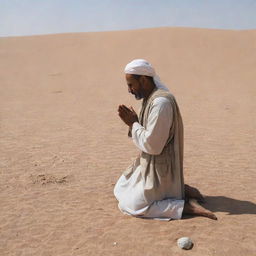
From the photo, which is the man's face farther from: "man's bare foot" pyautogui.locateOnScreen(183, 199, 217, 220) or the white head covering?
"man's bare foot" pyautogui.locateOnScreen(183, 199, 217, 220)

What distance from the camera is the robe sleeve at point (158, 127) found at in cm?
414

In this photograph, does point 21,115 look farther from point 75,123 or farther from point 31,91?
point 31,91

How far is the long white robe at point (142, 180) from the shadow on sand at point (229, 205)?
1.88ft

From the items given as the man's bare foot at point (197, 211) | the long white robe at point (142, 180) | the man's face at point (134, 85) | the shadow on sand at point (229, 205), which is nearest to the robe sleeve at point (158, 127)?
the long white robe at point (142, 180)

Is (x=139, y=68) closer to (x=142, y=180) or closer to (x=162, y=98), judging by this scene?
(x=162, y=98)

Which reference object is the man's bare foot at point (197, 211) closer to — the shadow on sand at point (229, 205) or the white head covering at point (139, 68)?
the shadow on sand at point (229, 205)

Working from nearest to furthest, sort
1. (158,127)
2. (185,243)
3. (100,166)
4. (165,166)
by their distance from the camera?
(185,243) < (158,127) < (165,166) < (100,166)

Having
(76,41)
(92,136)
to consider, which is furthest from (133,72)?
(76,41)

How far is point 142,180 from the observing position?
15.0 feet

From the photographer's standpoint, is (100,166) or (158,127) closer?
(158,127)

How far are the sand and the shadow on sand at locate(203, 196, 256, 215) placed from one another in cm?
1

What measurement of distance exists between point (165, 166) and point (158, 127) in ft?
1.56

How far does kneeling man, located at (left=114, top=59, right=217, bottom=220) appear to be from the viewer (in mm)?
4180

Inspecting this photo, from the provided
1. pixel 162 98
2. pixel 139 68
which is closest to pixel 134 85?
pixel 139 68
